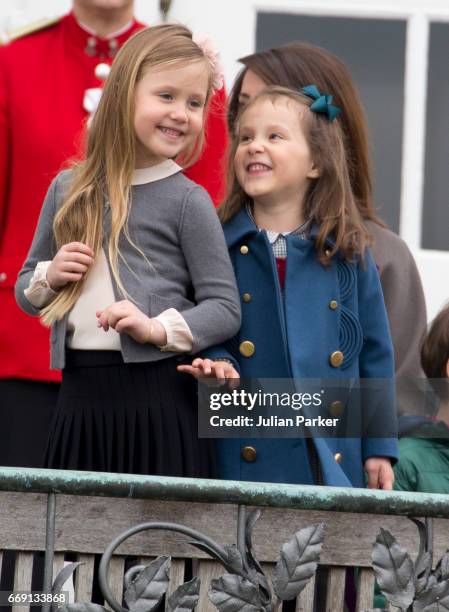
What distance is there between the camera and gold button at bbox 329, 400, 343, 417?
4.02 meters

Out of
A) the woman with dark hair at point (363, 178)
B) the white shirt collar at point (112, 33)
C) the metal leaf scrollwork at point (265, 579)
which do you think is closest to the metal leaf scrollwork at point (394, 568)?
the metal leaf scrollwork at point (265, 579)

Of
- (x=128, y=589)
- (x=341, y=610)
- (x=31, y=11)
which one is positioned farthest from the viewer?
(x=31, y=11)

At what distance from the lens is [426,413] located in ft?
14.9

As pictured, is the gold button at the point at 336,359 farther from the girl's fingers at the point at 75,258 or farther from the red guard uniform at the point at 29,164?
the red guard uniform at the point at 29,164

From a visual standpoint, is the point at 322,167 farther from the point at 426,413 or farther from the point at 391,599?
the point at 391,599

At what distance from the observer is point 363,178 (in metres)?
4.52

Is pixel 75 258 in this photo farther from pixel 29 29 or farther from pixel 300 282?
pixel 29 29

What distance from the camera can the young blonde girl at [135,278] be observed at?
12.8ft

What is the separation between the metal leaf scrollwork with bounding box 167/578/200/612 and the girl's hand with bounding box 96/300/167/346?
708mm

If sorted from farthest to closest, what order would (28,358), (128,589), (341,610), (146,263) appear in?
1. (28,358)
2. (146,263)
3. (341,610)
4. (128,589)

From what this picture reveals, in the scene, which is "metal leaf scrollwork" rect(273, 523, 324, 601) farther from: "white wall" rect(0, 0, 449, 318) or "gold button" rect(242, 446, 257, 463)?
"white wall" rect(0, 0, 449, 318)

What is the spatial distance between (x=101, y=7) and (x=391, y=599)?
7.25ft

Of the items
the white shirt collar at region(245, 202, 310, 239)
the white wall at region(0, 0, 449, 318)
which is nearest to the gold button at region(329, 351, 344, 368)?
the white shirt collar at region(245, 202, 310, 239)

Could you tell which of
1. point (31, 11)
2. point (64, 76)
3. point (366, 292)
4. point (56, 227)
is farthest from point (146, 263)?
point (31, 11)
